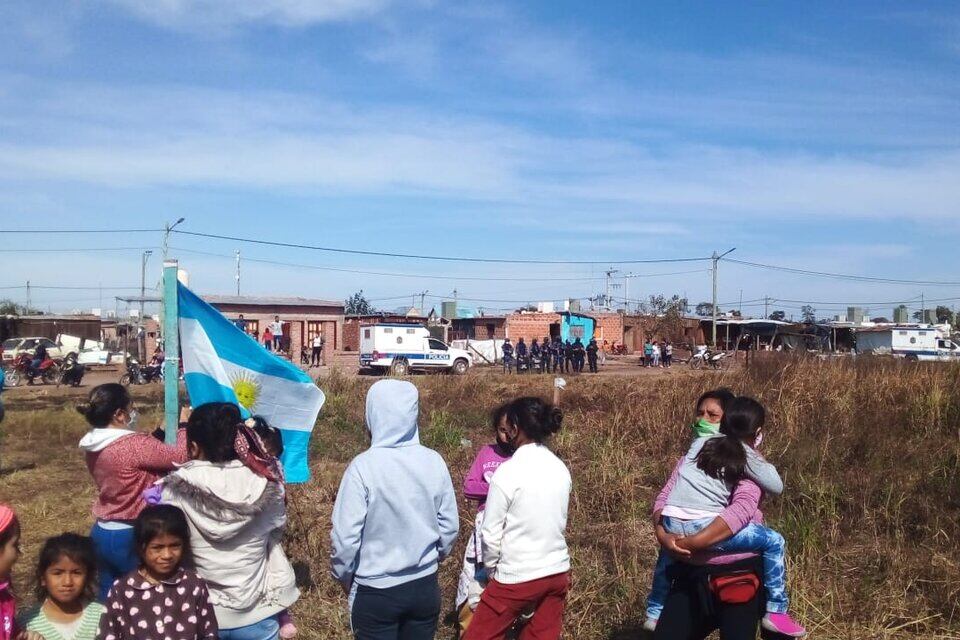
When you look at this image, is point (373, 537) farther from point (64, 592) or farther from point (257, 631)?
point (64, 592)

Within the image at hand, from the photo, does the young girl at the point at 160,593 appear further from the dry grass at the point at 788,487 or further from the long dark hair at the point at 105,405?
the dry grass at the point at 788,487

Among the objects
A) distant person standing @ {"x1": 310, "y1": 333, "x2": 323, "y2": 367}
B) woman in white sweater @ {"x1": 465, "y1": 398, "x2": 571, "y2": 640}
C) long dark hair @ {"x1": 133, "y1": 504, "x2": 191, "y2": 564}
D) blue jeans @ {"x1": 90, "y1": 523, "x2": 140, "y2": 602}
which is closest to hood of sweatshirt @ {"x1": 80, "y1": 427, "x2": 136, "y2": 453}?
blue jeans @ {"x1": 90, "y1": 523, "x2": 140, "y2": 602}

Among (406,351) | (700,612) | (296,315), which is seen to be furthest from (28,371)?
(700,612)

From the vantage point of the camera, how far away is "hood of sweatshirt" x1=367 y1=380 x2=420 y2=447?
3209 millimetres

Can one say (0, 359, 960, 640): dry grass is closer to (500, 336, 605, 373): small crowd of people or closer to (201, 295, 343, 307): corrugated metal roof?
(500, 336, 605, 373): small crowd of people

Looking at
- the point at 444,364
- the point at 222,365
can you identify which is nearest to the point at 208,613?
the point at 222,365

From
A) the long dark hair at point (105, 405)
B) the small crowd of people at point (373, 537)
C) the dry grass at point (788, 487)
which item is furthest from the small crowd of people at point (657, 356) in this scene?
the long dark hair at point (105, 405)

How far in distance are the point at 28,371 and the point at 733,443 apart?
82.0 feet

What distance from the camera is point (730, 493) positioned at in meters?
3.38

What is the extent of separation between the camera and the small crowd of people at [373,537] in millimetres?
2889

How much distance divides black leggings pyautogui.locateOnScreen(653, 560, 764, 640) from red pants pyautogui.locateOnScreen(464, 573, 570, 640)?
44cm

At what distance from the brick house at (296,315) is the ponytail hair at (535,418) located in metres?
35.6

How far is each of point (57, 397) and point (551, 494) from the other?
19202mm

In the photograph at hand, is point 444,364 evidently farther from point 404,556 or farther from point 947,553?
point 404,556
